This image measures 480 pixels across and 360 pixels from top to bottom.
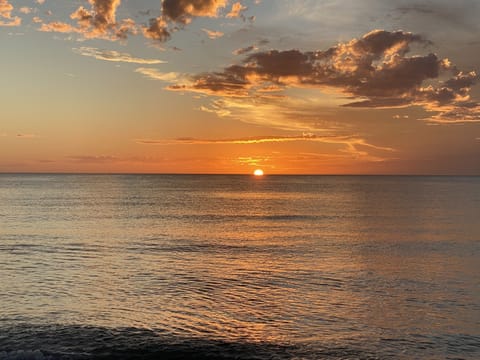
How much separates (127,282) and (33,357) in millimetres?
12301

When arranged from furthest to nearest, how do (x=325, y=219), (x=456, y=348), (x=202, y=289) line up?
(x=325, y=219) → (x=202, y=289) → (x=456, y=348)

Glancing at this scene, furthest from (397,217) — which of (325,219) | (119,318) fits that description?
(119,318)

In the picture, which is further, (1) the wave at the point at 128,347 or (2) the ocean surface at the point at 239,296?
(2) the ocean surface at the point at 239,296

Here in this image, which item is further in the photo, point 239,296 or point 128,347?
point 239,296

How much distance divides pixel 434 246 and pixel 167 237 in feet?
88.4

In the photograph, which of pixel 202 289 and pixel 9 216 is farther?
pixel 9 216

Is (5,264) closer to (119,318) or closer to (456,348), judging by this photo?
(119,318)

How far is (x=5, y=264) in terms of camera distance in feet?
109

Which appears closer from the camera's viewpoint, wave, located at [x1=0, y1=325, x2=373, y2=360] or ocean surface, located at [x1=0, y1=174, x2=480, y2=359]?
wave, located at [x1=0, y1=325, x2=373, y2=360]

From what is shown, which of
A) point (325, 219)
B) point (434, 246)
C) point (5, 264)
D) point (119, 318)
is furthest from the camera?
point (325, 219)

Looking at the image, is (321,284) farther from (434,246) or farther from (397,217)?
(397,217)

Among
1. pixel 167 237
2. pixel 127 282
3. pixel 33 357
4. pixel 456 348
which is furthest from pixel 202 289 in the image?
pixel 167 237

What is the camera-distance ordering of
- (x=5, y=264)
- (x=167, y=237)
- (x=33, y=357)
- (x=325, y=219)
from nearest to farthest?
1. (x=33, y=357)
2. (x=5, y=264)
3. (x=167, y=237)
4. (x=325, y=219)

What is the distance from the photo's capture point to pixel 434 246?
43719 mm
